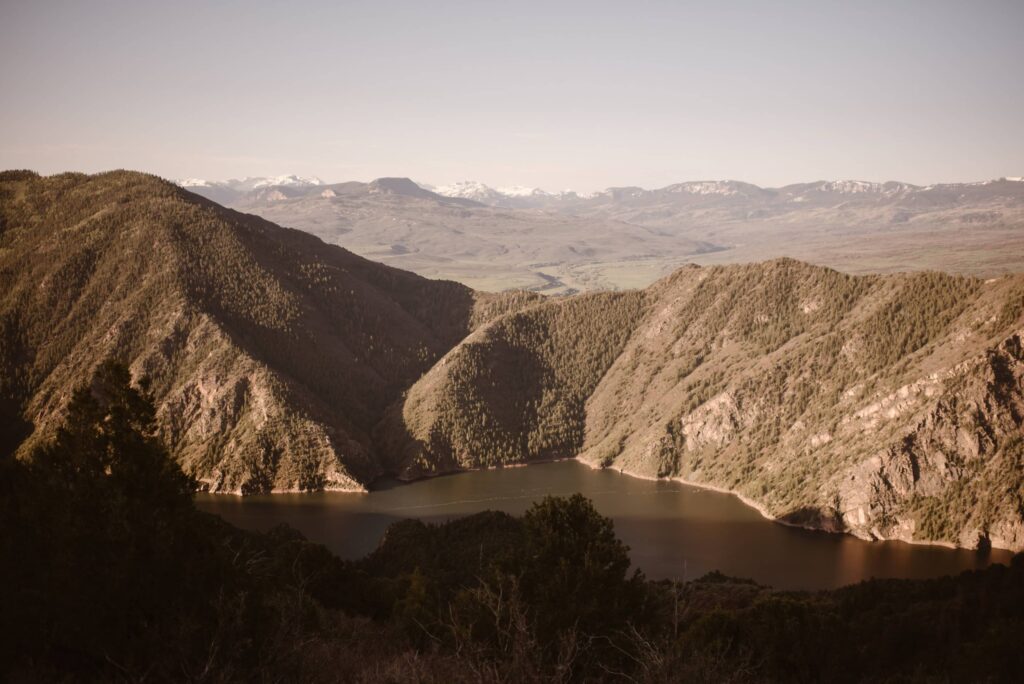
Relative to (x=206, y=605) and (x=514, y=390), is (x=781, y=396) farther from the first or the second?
(x=206, y=605)

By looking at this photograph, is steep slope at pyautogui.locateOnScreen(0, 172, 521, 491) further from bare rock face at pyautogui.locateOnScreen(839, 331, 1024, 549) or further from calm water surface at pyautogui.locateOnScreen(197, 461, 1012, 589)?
bare rock face at pyautogui.locateOnScreen(839, 331, 1024, 549)

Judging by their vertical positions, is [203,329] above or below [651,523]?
above

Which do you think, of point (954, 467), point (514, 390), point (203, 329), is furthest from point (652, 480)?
point (203, 329)

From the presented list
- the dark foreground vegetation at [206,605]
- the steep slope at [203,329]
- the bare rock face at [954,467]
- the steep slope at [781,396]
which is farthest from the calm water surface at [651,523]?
the dark foreground vegetation at [206,605]

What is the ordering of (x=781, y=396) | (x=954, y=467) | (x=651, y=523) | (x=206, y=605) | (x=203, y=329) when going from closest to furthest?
1. (x=206, y=605)
2. (x=954, y=467)
3. (x=651, y=523)
4. (x=781, y=396)
5. (x=203, y=329)

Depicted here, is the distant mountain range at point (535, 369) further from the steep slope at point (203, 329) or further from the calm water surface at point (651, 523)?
the calm water surface at point (651, 523)

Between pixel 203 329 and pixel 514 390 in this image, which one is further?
pixel 514 390

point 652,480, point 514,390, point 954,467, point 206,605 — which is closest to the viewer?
point 206,605

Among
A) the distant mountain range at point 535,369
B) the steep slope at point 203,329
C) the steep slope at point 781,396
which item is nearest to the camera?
the steep slope at point 781,396
